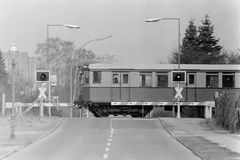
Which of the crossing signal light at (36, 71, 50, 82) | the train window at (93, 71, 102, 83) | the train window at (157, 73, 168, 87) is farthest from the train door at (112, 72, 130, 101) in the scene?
the crossing signal light at (36, 71, 50, 82)

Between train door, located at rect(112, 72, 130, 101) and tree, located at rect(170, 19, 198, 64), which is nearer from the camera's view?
train door, located at rect(112, 72, 130, 101)

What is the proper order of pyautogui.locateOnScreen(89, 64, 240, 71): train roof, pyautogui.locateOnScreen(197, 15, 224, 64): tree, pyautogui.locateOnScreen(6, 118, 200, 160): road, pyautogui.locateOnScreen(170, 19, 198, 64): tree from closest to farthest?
1. pyautogui.locateOnScreen(6, 118, 200, 160): road
2. pyautogui.locateOnScreen(89, 64, 240, 71): train roof
3. pyautogui.locateOnScreen(170, 19, 198, 64): tree
4. pyautogui.locateOnScreen(197, 15, 224, 64): tree

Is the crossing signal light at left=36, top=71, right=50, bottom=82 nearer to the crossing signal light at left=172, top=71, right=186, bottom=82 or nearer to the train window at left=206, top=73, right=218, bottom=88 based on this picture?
the crossing signal light at left=172, top=71, right=186, bottom=82

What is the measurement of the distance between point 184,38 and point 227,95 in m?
63.2

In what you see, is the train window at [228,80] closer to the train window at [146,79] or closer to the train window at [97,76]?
the train window at [146,79]

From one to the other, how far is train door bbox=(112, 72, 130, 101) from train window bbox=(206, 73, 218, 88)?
5.86 m

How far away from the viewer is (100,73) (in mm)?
38500

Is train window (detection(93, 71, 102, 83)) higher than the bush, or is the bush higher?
train window (detection(93, 71, 102, 83))

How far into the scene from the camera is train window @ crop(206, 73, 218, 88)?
38.6 meters

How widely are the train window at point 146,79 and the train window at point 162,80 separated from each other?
0.63 m

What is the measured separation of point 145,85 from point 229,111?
1260cm

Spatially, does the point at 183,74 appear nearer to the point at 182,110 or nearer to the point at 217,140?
the point at 182,110

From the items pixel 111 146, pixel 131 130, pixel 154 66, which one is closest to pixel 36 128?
pixel 131 130

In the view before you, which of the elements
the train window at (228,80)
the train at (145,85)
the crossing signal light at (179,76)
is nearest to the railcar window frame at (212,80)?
the train at (145,85)
